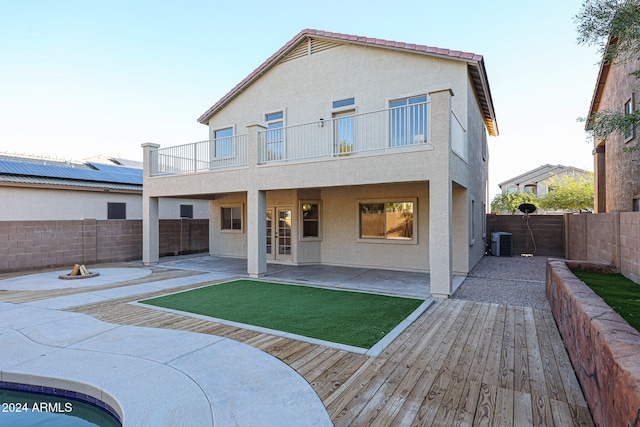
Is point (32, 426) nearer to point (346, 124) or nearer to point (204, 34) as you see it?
point (346, 124)

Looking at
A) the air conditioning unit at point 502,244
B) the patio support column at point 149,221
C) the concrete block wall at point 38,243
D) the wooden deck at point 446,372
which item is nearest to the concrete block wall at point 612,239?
the wooden deck at point 446,372

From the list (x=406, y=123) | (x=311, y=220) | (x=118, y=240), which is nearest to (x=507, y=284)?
(x=406, y=123)

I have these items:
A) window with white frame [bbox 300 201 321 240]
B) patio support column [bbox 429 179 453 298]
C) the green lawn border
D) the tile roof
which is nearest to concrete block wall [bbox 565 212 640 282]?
patio support column [bbox 429 179 453 298]

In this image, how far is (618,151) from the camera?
12016 mm

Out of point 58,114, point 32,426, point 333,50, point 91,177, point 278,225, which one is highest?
point 58,114

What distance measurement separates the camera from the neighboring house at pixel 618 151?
10398mm

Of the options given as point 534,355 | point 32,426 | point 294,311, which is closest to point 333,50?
point 294,311

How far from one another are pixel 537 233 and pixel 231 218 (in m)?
13.8

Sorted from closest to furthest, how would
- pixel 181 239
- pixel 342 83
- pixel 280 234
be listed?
1. pixel 342 83
2. pixel 280 234
3. pixel 181 239

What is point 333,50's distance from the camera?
1114 cm

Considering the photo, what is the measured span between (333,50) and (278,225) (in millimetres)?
6460

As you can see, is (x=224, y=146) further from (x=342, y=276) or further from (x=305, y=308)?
(x=305, y=308)

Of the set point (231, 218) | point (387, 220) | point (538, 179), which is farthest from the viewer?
point (538, 179)

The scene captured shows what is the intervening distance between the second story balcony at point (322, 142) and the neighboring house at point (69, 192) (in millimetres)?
5767
